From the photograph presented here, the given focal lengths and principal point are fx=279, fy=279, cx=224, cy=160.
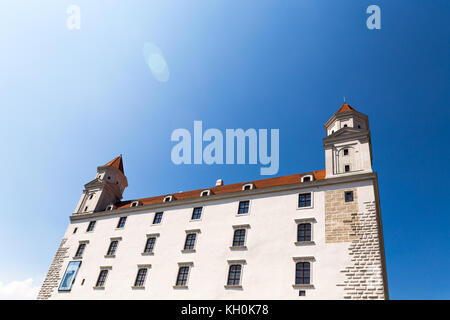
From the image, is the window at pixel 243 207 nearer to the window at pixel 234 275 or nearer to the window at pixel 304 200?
the window at pixel 304 200

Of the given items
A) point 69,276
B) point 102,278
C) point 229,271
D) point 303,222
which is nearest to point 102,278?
point 102,278

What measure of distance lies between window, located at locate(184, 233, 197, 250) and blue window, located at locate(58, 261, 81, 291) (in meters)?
11.6

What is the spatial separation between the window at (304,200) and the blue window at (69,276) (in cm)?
2147

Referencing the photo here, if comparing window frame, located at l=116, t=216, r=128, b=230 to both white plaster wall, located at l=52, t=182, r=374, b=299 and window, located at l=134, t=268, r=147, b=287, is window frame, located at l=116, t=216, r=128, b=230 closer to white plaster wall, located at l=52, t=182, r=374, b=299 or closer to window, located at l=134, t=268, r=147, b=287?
white plaster wall, located at l=52, t=182, r=374, b=299

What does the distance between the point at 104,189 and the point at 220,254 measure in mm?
18742

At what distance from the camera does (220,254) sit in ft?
70.1

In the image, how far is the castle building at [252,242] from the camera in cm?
1773

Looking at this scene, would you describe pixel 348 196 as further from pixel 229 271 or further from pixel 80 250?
pixel 80 250

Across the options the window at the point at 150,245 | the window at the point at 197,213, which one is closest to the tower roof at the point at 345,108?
the window at the point at 197,213

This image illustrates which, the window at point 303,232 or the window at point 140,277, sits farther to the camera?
the window at point 140,277

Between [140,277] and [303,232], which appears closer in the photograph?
[303,232]
